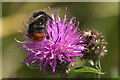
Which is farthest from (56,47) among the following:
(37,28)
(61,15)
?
(61,15)

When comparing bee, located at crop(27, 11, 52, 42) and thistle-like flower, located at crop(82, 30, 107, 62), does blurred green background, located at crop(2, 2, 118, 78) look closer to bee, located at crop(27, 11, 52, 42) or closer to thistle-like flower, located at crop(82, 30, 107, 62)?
thistle-like flower, located at crop(82, 30, 107, 62)

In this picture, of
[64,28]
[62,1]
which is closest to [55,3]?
[62,1]

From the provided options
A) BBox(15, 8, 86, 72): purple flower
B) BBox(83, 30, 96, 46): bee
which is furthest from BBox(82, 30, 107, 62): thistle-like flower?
BBox(15, 8, 86, 72): purple flower

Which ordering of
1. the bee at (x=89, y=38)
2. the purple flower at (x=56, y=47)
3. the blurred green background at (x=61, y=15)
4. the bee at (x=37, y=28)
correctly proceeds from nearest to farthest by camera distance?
the bee at (x=37, y=28), the purple flower at (x=56, y=47), the bee at (x=89, y=38), the blurred green background at (x=61, y=15)

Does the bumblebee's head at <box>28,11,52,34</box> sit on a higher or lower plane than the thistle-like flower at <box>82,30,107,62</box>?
higher

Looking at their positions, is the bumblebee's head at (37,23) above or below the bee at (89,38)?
above

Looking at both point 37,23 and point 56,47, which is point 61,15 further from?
point 37,23

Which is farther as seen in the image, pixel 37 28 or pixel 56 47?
pixel 56 47

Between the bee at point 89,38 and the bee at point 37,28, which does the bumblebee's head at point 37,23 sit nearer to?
the bee at point 37,28

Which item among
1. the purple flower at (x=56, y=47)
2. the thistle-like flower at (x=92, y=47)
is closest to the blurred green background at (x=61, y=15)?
the thistle-like flower at (x=92, y=47)
